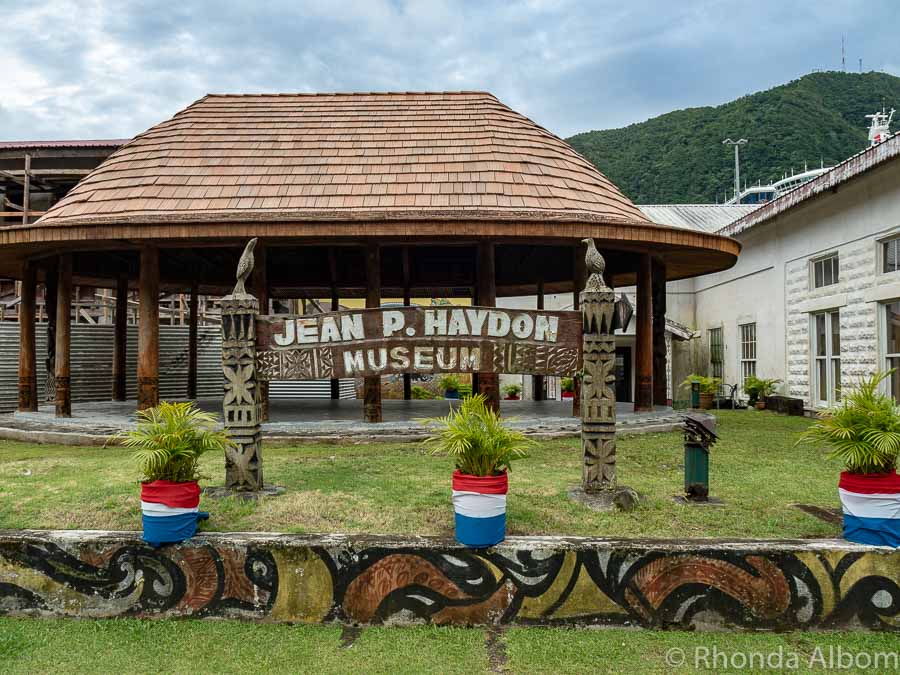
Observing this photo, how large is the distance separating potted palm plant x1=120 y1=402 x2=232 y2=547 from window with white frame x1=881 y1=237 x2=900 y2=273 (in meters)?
11.6

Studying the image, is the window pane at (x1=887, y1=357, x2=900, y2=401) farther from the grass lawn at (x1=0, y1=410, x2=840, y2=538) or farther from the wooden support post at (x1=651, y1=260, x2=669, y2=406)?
the wooden support post at (x1=651, y1=260, x2=669, y2=406)

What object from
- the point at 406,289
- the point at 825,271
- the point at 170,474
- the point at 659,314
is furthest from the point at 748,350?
the point at 170,474

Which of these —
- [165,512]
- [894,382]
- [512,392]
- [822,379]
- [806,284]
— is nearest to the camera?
[165,512]

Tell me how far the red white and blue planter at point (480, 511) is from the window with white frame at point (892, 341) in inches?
382

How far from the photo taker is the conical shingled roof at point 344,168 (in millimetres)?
10219

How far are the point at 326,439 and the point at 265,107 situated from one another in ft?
24.4

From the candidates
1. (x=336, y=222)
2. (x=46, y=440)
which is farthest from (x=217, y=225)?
(x=46, y=440)

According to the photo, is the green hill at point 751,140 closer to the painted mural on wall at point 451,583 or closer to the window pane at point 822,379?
the window pane at point 822,379

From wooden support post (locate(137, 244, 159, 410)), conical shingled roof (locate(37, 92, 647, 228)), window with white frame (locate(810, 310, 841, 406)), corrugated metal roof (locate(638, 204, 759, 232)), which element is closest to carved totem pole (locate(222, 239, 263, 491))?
conical shingled roof (locate(37, 92, 647, 228))

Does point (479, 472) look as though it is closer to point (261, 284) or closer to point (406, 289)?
point (261, 284)

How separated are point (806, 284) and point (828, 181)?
2655 millimetres

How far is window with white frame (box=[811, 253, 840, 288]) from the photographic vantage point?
13453 millimetres

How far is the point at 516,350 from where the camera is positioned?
22.0 ft

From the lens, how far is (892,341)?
1139 centimetres
